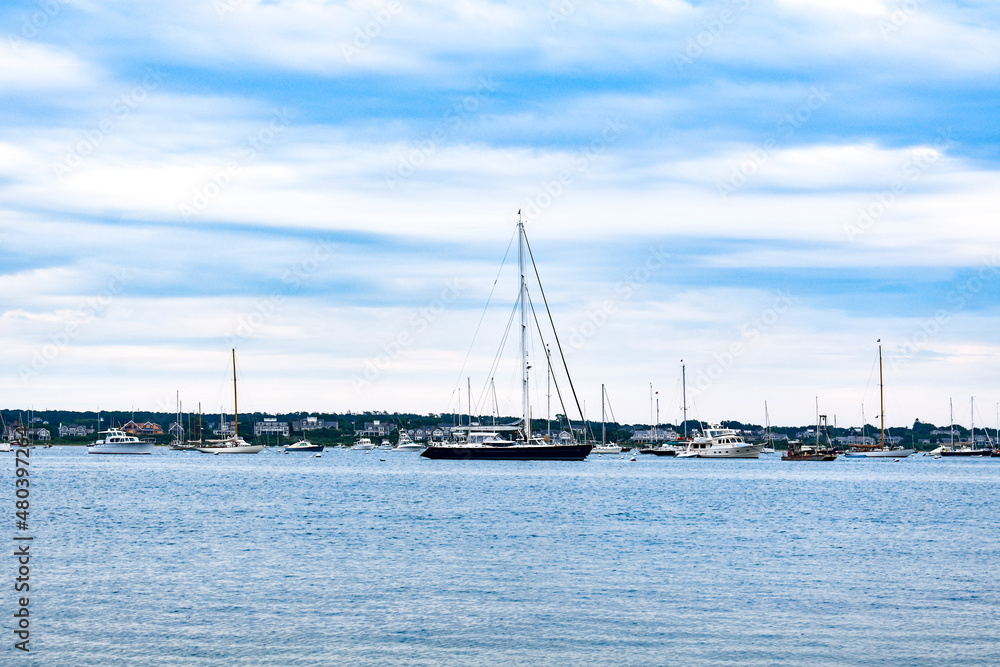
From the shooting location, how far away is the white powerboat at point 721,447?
191 metres

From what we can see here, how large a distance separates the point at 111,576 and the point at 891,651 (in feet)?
82.3

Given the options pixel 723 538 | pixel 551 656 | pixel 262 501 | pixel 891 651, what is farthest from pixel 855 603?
pixel 262 501

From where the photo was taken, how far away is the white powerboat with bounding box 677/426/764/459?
628 ft

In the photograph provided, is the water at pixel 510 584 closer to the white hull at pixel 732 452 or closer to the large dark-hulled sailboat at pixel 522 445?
the large dark-hulled sailboat at pixel 522 445

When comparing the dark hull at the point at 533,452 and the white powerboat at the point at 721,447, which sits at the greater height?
the dark hull at the point at 533,452

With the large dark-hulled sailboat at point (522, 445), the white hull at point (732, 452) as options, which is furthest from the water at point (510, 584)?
the white hull at point (732, 452)

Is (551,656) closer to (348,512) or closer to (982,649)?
(982,649)

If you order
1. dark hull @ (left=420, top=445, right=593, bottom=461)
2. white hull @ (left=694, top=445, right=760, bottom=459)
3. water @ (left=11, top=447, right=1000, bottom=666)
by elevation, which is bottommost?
white hull @ (left=694, top=445, right=760, bottom=459)

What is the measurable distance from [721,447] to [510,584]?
529 feet

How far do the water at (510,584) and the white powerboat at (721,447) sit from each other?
118 metres

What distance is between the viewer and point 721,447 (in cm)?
19212

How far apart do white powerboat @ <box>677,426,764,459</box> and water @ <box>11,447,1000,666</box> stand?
118301mm

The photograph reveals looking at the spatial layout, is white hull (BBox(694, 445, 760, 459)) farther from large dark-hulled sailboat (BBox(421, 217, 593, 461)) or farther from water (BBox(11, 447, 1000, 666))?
water (BBox(11, 447, 1000, 666))

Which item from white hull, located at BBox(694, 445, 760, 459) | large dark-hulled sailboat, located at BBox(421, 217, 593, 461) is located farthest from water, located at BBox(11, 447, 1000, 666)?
white hull, located at BBox(694, 445, 760, 459)
